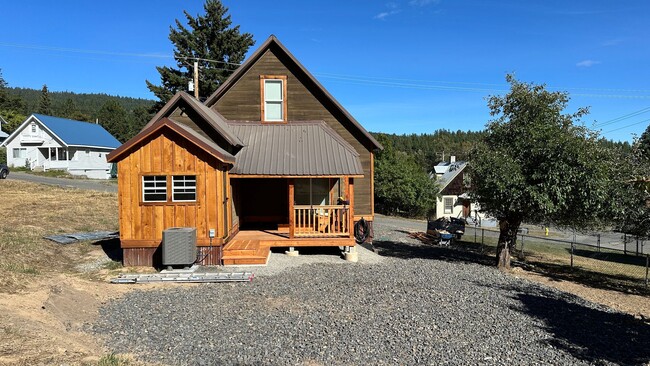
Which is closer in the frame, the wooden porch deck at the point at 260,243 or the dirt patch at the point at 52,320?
the dirt patch at the point at 52,320

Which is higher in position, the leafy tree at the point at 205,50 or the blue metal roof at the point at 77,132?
the leafy tree at the point at 205,50

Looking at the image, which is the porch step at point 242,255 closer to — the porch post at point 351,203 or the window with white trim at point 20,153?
the porch post at point 351,203

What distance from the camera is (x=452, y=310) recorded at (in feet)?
26.9

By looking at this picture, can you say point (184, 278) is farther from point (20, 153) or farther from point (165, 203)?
point (20, 153)

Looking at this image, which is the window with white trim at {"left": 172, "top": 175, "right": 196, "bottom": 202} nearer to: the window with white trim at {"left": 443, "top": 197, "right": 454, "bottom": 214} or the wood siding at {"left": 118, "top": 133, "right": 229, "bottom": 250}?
the wood siding at {"left": 118, "top": 133, "right": 229, "bottom": 250}

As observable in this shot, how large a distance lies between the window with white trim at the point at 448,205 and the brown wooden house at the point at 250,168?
3182 centimetres

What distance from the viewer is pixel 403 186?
1658 inches

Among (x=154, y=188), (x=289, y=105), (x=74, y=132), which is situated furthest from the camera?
(x=74, y=132)

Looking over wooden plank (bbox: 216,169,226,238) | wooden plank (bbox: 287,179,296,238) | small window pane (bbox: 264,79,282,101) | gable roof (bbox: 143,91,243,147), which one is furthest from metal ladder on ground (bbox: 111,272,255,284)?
small window pane (bbox: 264,79,282,101)

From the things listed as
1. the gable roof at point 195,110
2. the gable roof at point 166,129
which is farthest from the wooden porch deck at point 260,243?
the gable roof at point 195,110

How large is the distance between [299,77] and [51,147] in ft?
123

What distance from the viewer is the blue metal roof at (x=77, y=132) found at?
4109 centimetres

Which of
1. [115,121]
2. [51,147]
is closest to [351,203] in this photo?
[51,147]

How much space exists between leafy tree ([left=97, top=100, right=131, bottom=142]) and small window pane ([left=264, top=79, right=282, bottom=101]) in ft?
248
